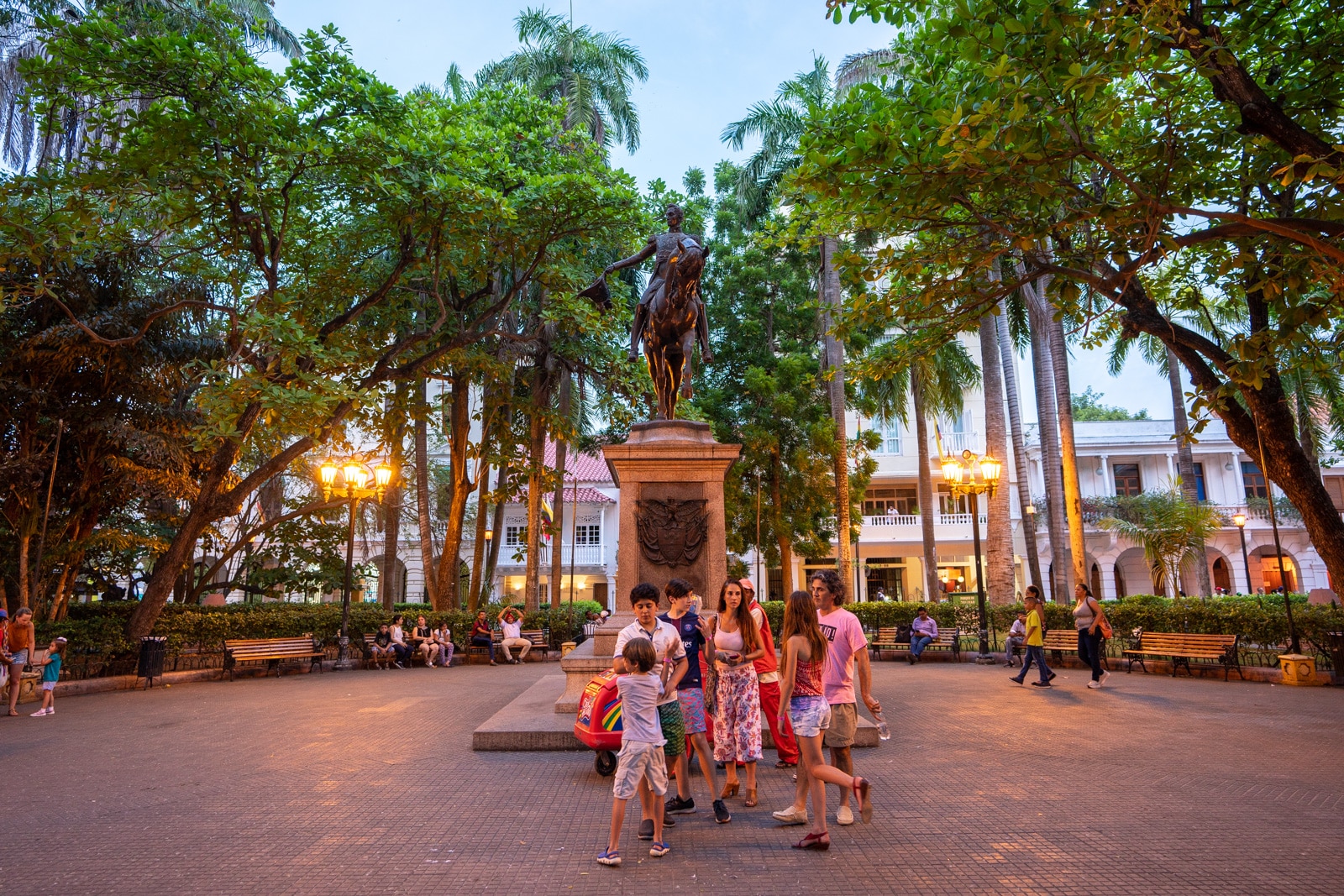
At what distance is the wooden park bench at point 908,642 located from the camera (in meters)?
19.4

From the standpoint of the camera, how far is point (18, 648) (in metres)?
11.6

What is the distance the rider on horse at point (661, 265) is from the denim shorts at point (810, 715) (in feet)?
19.0

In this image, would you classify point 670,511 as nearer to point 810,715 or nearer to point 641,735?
point 810,715

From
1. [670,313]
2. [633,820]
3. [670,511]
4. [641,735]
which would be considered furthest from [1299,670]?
[641,735]

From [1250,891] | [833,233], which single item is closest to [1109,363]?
[833,233]

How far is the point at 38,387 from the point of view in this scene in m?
15.1

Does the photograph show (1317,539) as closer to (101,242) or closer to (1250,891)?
(1250,891)

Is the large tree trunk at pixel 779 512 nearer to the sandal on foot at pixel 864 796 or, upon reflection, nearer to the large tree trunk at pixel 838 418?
the large tree trunk at pixel 838 418

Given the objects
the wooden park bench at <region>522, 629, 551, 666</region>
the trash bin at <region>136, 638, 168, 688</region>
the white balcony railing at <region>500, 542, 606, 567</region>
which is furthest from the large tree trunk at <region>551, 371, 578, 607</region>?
the white balcony railing at <region>500, 542, 606, 567</region>

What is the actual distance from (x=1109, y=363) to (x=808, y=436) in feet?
56.6

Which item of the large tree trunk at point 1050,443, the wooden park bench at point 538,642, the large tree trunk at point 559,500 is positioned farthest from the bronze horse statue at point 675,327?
the large tree trunk at point 1050,443

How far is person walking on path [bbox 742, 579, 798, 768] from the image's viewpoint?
20.5 ft

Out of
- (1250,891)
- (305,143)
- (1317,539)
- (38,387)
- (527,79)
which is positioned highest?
(527,79)

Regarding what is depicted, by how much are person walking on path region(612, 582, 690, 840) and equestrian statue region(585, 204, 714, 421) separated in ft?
16.6
